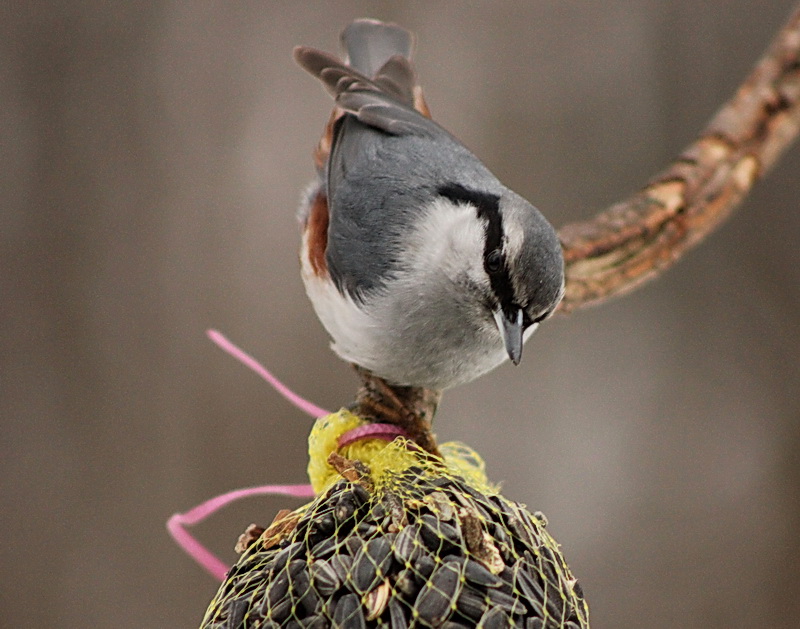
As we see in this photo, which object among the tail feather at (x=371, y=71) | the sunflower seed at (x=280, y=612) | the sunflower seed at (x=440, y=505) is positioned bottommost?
the sunflower seed at (x=280, y=612)

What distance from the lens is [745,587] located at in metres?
2.71

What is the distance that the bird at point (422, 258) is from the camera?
1.22 meters

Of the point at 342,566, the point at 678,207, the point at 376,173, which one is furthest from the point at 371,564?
the point at 678,207

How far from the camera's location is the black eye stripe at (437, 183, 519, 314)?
1.23 meters

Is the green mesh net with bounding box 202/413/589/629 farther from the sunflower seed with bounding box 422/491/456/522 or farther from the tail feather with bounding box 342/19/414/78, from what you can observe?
the tail feather with bounding box 342/19/414/78

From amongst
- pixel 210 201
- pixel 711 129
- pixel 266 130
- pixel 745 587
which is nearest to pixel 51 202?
pixel 210 201

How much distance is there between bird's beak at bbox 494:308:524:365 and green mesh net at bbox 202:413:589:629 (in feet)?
0.67

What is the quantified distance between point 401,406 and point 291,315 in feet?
4.60

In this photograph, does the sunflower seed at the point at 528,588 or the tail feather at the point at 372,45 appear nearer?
the sunflower seed at the point at 528,588

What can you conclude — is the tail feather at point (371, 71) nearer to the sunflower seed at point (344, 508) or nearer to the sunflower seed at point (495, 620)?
the sunflower seed at point (344, 508)

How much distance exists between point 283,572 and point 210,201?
1816 mm

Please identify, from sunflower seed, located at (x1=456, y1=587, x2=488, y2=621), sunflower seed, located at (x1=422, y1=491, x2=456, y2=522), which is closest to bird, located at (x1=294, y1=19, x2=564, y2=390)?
sunflower seed, located at (x1=422, y1=491, x2=456, y2=522)

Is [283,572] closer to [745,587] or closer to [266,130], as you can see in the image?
[266,130]

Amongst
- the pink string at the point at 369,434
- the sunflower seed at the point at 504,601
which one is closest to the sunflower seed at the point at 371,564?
the sunflower seed at the point at 504,601
